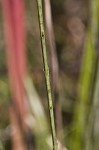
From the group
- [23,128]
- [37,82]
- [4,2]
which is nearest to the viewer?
[4,2]

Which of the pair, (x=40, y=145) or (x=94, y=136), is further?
(x=94, y=136)

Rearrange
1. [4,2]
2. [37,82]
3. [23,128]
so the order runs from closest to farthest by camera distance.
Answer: [4,2], [23,128], [37,82]

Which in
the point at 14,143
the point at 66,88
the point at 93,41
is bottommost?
the point at 66,88

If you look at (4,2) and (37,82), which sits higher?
(4,2)

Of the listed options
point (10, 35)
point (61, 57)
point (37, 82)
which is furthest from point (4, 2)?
point (61, 57)

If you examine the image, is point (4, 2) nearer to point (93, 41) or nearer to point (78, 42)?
point (93, 41)

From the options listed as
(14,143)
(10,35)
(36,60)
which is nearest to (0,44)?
(36,60)
